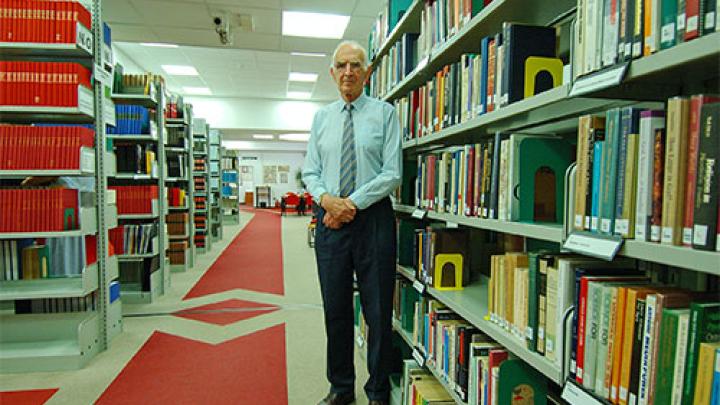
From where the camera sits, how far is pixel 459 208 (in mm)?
1577

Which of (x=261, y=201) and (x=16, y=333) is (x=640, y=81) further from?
(x=261, y=201)

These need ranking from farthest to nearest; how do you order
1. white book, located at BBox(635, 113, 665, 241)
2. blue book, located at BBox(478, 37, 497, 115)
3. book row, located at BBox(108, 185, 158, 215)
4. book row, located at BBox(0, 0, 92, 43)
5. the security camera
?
the security camera
book row, located at BBox(108, 185, 158, 215)
book row, located at BBox(0, 0, 92, 43)
blue book, located at BBox(478, 37, 497, 115)
white book, located at BBox(635, 113, 665, 241)

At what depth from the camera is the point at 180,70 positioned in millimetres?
8352

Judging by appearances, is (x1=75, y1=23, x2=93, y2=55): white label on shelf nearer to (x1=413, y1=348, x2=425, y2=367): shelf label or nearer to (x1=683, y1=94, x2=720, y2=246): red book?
(x1=413, y1=348, x2=425, y2=367): shelf label

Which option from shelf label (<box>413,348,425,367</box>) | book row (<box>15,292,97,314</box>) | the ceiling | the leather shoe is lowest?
the leather shoe

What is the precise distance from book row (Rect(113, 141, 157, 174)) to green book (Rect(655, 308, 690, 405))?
13.1 ft

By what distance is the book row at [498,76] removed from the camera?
46.8 inches

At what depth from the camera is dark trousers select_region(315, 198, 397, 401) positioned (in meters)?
1.83

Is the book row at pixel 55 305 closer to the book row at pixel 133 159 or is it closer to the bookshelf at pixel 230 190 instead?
the book row at pixel 133 159

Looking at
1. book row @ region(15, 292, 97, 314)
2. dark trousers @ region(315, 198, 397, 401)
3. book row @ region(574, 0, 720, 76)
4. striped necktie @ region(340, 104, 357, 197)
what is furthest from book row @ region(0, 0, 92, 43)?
book row @ region(574, 0, 720, 76)

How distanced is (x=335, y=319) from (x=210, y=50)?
644 centimetres

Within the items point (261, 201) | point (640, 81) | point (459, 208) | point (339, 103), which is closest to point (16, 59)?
point (339, 103)

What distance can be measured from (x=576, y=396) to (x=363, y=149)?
128cm

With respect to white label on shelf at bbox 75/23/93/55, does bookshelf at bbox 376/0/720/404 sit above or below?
below
